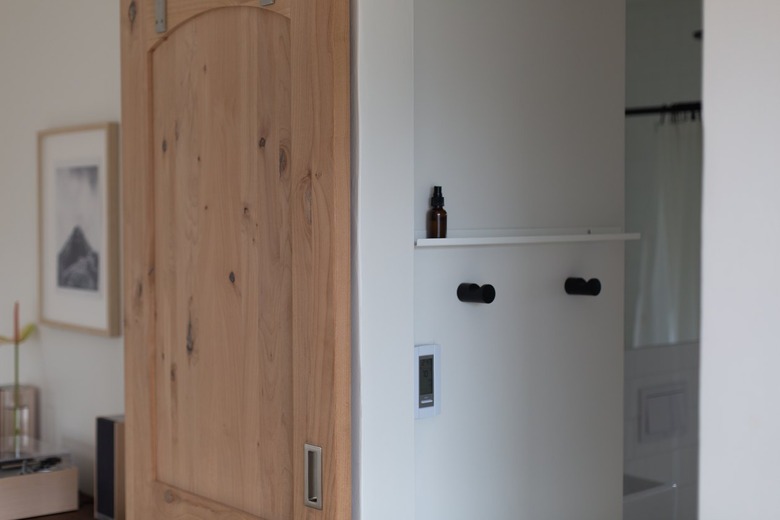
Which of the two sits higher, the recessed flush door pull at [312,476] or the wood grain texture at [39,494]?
the recessed flush door pull at [312,476]

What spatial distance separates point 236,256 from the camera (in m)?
2.02

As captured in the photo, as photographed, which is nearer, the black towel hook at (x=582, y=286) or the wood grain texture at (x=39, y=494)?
the black towel hook at (x=582, y=286)

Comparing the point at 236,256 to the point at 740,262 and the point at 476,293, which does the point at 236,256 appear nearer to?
the point at 476,293

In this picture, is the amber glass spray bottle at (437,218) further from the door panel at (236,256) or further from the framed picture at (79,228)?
the framed picture at (79,228)

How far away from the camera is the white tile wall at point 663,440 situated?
11.2ft

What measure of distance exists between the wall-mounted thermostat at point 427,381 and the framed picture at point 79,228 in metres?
1.36

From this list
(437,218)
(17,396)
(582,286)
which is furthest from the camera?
(17,396)

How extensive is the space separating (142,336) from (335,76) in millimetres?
890

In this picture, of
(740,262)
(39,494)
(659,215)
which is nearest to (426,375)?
(740,262)

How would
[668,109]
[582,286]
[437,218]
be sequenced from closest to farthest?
[437,218] → [582,286] → [668,109]

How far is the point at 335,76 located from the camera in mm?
1733

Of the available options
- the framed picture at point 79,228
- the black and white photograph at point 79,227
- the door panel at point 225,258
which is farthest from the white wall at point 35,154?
the door panel at point 225,258

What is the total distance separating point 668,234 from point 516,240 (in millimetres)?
1611

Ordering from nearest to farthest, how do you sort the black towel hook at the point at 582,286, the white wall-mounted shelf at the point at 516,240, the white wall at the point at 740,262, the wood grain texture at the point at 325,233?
the white wall at the point at 740,262
the wood grain texture at the point at 325,233
the white wall-mounted shelf at the point at 516,240
the black towel hook at the point at 582,286
